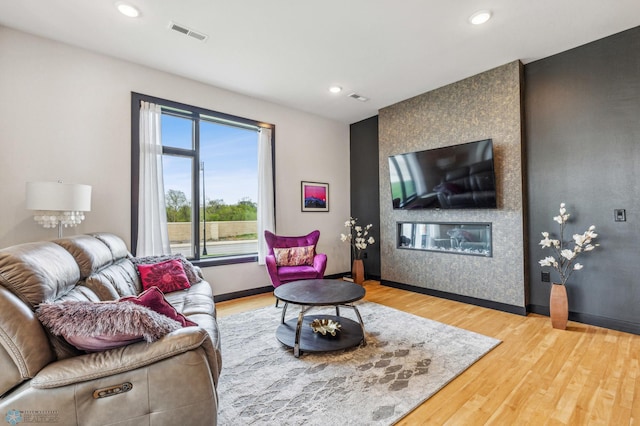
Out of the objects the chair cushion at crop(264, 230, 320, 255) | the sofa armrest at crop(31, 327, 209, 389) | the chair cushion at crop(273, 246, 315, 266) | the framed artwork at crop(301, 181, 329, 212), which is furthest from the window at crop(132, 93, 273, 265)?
the sofa armrest at crop(31, 327, 209, 389)

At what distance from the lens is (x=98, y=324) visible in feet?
3.89

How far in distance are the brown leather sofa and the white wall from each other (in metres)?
2.13

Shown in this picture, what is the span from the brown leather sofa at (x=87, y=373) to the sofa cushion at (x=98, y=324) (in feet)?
0.12

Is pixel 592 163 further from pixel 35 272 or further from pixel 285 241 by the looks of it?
pixel 35 272

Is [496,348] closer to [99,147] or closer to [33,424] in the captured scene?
[33,424]

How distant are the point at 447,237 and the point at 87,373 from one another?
161 inches

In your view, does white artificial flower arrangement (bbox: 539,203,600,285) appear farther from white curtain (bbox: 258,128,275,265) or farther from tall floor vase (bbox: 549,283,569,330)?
white curtain (bbox: 258,128,275,265)

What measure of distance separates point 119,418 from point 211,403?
0.33m

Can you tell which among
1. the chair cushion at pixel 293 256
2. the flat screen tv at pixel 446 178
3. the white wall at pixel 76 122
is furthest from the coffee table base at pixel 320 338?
the flat screen tv at pixel 446 178

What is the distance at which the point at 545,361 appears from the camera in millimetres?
2299

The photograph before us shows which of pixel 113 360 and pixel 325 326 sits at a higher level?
pixel 113 360

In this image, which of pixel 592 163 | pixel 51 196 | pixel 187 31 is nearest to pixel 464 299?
pixel 592 163

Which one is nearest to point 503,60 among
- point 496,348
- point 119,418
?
point 496,348

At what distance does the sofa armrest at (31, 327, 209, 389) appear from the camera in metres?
1.11
